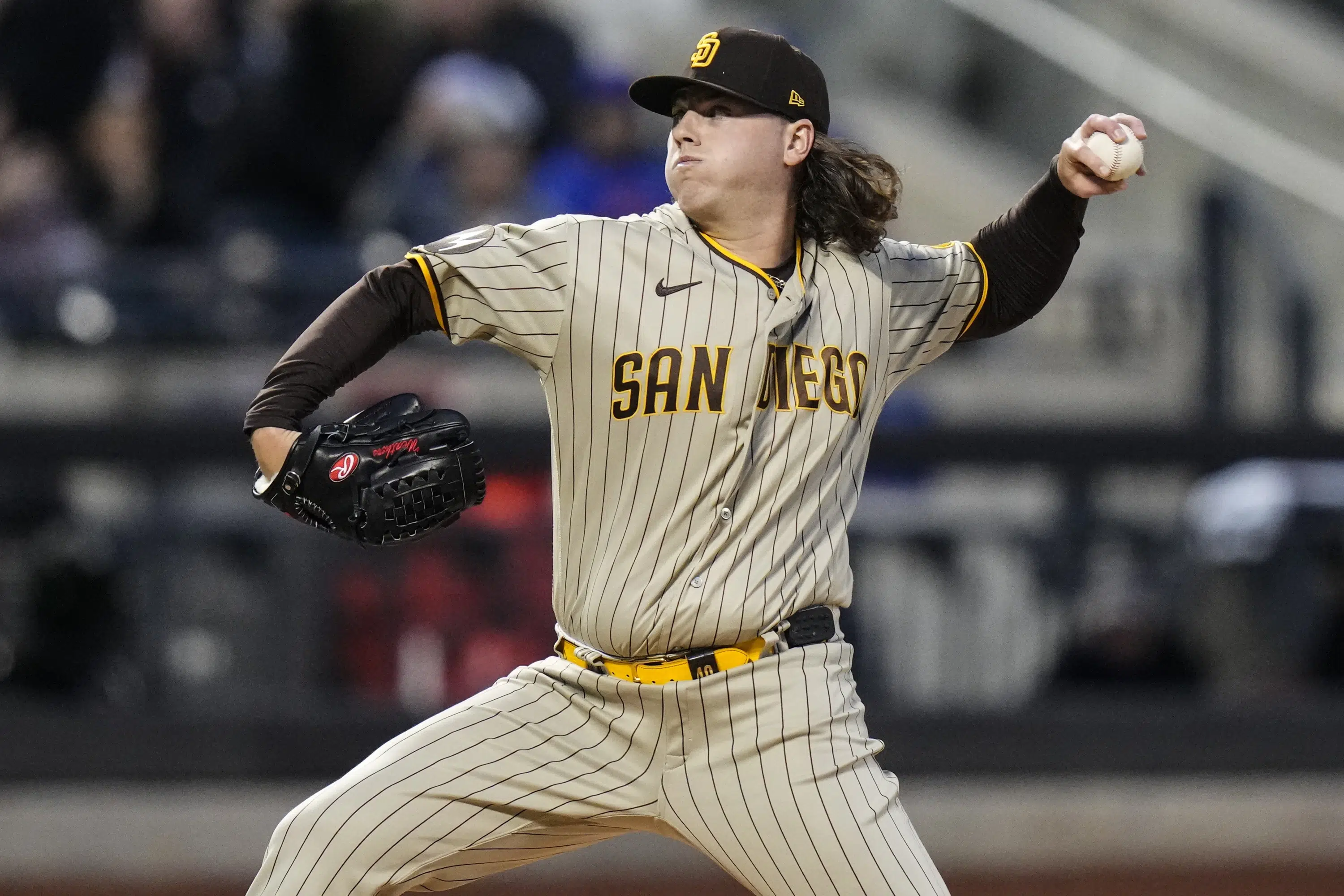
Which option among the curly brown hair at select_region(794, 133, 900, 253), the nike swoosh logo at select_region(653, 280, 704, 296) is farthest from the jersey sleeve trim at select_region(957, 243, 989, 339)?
the nike swoosh logo at select_region(653, 280, 704, 296)

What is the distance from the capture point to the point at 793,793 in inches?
96.0

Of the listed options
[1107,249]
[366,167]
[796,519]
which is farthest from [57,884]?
[1107,249]

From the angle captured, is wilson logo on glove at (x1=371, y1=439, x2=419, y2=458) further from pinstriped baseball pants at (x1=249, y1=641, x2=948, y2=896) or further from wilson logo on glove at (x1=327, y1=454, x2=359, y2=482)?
pinstriped baseball pants at (x1=249, y1=641, x2=948, y2=896)

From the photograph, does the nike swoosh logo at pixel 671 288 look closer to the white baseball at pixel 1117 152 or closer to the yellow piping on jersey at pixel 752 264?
the yellow piping on jersey at pixel 752 264

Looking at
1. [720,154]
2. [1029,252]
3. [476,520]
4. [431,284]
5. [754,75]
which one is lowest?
[476,520]

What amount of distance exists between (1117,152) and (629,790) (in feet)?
3.91

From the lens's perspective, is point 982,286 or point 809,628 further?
point 982,286

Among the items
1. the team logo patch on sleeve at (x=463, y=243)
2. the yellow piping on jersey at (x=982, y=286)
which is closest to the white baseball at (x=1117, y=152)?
the yellow piping on jersey at (x=982, y=286)

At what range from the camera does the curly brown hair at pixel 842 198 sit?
2.71 m

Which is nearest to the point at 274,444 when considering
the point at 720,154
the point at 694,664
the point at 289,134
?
the point at 694,664

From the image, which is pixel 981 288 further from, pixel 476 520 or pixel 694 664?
pixel 476 520

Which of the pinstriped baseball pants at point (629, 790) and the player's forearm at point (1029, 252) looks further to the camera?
the player's forearm at point (1029, 252)

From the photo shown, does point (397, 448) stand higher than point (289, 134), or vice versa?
point (289, 134)

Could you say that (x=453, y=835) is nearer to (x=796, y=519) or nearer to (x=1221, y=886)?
(x=796, y=519)
